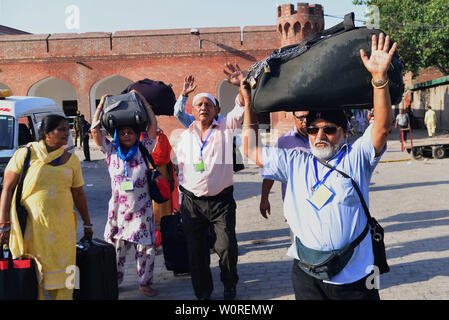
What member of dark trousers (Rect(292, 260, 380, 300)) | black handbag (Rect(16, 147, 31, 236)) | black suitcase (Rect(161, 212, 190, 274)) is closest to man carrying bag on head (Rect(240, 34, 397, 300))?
dark trousers (Rect(292, 260, 380, 300))

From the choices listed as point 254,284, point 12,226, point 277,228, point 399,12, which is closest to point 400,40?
point 399,12

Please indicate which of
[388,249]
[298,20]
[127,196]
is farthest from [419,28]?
[127,196]

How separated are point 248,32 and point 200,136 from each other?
25.4 meters

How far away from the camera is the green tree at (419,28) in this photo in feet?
79.6

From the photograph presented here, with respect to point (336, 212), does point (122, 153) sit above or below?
above

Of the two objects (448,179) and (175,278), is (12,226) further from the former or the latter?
(448,179)

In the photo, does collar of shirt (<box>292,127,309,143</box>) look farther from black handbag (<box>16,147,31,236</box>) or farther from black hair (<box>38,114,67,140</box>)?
black handbag (<box>16,147,31,236</box>)

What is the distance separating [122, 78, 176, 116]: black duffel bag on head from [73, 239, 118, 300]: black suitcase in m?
2.39

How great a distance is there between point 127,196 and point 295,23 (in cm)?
2526

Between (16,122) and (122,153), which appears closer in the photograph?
(122,153)

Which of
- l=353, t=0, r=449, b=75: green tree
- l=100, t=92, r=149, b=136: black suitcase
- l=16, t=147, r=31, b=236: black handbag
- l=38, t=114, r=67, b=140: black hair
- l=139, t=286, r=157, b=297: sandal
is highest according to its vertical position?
l=353, t=0, r=449, b=75: green tree

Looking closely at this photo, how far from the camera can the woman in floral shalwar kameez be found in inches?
185

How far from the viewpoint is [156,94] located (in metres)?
6.09

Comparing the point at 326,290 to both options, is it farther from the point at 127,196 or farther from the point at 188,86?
the point at 188,86
